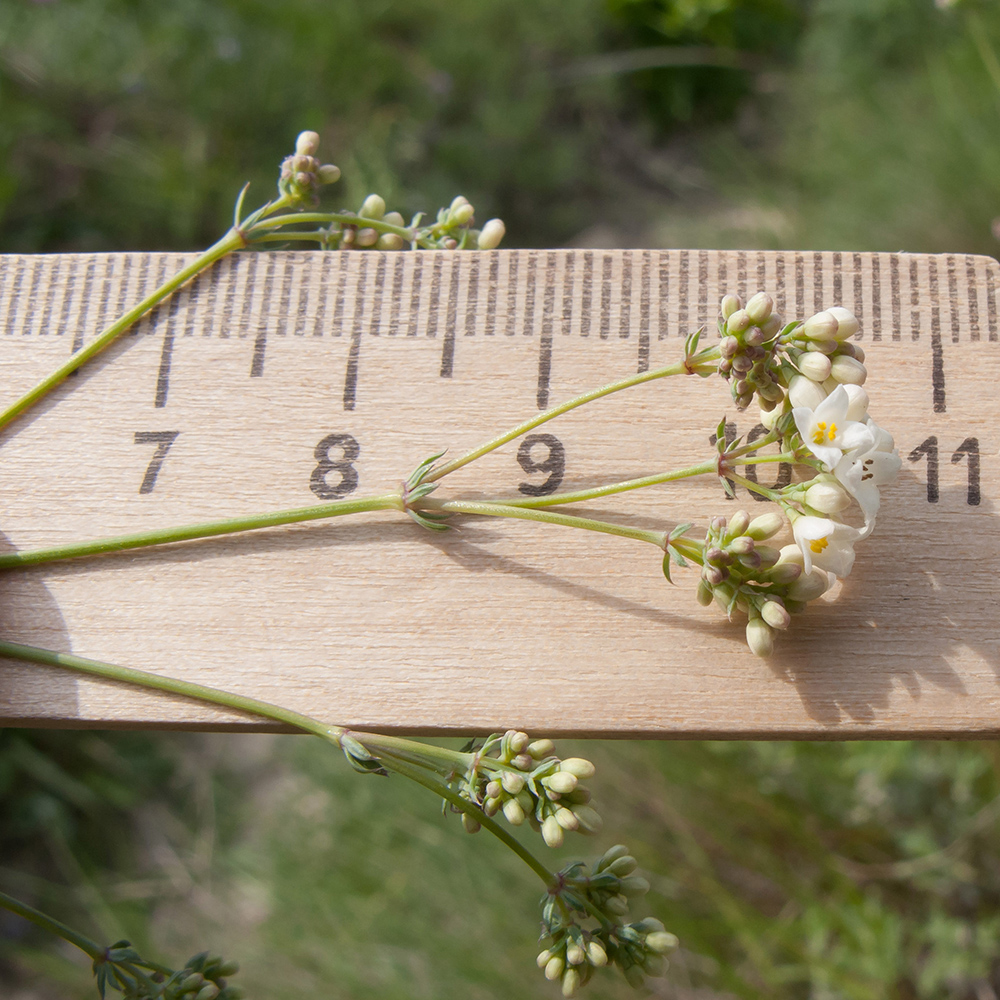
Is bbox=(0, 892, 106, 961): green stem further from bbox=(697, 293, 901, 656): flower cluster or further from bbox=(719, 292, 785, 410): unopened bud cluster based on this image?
bbox=(719, 292, 785, 410): unopened bud cluster

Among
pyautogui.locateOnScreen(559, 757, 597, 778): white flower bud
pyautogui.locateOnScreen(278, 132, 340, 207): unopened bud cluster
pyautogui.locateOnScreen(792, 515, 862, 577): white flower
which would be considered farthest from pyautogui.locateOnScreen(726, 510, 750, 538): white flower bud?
pyautogui.locateOnScreen(278, 132, 340, 207): unopened bud cluster

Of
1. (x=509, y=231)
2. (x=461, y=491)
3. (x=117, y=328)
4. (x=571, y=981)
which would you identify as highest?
(x=509, y=231)

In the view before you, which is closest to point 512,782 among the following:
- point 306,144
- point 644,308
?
point 644,308

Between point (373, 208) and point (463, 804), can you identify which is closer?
point (463, 804)

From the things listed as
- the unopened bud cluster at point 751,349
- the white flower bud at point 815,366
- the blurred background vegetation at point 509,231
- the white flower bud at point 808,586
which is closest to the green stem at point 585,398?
the unopened bud cluster at point 751,349

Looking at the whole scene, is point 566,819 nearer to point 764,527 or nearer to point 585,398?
point 764,527

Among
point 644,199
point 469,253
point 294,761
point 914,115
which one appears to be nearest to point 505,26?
point 644,199

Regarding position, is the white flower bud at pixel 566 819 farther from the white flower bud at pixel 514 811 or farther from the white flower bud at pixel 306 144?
the white flower bud at pixel 306 144
